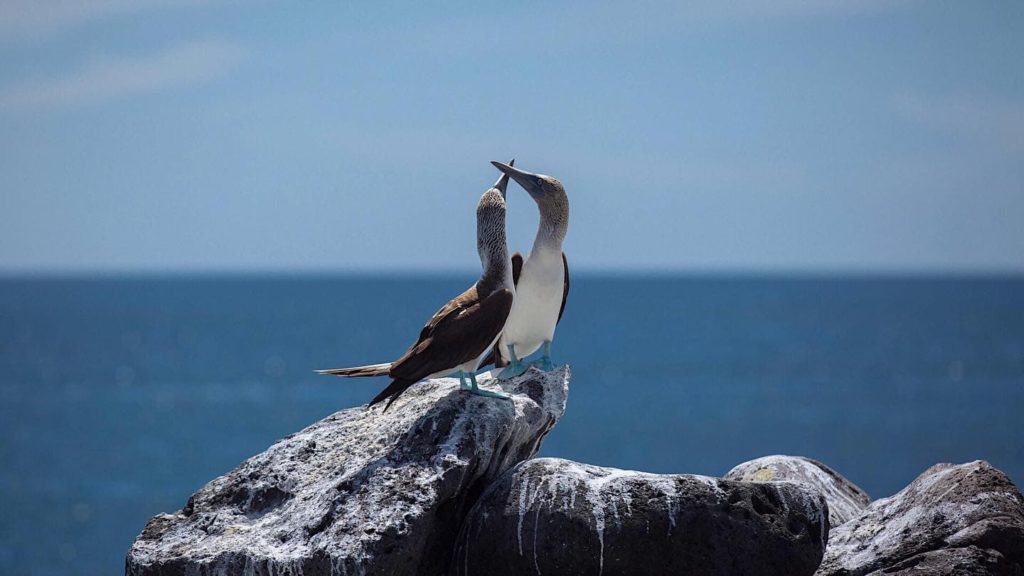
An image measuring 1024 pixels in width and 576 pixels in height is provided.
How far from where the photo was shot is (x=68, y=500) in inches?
1924

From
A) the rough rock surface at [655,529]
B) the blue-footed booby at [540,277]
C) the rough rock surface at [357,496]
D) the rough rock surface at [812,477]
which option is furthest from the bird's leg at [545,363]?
the rough rock surface at [655,529]

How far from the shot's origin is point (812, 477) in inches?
410

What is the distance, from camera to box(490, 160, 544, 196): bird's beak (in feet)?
32.0

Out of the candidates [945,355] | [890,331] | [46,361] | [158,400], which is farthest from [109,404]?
[890,331]

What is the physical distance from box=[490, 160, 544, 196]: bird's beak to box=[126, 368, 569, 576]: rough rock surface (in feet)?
5.38

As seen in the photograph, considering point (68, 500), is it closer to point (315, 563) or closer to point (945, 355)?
point (315, 563)

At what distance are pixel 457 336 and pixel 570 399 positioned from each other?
71088 millimetres

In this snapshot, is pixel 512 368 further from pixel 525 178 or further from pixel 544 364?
pixel 525 178

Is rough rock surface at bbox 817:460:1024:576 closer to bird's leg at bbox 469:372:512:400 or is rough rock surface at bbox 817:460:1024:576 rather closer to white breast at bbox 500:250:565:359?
bird's leg at bbox 469:372:512:400

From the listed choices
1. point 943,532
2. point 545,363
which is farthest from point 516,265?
point 943,532

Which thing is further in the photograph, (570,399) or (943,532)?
(570,399)

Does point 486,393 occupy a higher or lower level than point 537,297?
lower

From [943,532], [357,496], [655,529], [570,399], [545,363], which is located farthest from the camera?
[570,399]

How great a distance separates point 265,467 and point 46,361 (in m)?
106
